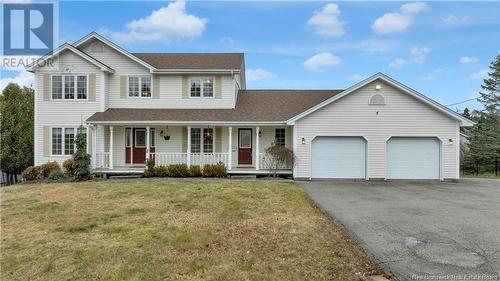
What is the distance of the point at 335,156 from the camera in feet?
57.9

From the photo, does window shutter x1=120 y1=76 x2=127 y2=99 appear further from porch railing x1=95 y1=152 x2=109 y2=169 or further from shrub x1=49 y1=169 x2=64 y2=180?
shrub x1=49 y1=169 x2=64 y2=180

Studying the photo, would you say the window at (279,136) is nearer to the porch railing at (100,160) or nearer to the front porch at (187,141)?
the front porch at (187,141)

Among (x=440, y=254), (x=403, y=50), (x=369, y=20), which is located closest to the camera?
(x=440, y=254)

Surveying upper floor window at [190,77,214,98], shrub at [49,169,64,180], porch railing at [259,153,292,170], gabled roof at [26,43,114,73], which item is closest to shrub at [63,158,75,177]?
shrub at [49,169,64,180]

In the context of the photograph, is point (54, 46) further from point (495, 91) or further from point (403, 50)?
point (495, 91)

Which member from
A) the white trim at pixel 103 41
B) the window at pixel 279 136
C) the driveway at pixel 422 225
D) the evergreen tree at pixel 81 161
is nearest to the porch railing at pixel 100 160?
the evergreen tree at pixel 81 161

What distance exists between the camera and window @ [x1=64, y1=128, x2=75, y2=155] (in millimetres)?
18922

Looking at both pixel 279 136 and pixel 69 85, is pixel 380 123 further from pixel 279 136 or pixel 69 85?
pixel 69 85

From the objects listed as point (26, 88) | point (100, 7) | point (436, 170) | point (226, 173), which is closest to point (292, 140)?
point (226, 173)

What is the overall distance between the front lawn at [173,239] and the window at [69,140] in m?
6.69

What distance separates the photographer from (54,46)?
1883 centimetres

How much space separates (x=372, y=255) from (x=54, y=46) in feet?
61.3

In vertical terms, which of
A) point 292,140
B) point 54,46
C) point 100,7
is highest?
point 100,7

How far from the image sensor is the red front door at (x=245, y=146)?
19516 millimetres
